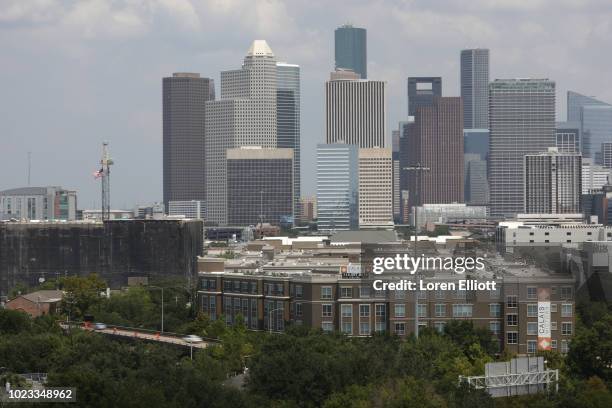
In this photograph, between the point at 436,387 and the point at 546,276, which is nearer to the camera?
the point at 436,387

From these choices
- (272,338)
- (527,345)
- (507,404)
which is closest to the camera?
(507,404)

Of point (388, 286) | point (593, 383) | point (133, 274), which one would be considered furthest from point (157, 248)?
point (593, 383)

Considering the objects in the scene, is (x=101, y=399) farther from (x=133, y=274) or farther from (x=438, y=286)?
(x=133, y=274)

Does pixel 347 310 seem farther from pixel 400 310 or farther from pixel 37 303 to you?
pixel 37 303

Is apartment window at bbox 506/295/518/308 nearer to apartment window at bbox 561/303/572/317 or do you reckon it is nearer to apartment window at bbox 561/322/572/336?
apartment window at bbox 561/303/572/317

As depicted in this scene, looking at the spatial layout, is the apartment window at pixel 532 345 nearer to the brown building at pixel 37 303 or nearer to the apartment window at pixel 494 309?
the apartment window at pixel 494 309

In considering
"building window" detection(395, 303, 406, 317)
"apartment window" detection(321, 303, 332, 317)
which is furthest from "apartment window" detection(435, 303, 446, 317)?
"apartment window" detection(321, 303, 332, 317)

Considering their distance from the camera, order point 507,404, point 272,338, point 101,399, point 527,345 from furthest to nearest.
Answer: point 527,345, point 272,338, point 507,404, point 101,399
